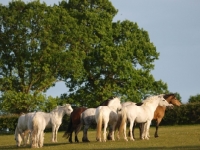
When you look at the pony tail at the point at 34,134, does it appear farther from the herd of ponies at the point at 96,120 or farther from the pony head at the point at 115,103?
the pony head at the point at 115,103

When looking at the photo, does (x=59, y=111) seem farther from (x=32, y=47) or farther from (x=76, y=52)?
(x=76, y=52)

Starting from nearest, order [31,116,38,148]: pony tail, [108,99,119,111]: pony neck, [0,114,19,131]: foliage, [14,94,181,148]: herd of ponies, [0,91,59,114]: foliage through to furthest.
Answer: [31,116,38,148]: pony tail
[14,94,181,148]: herd of ponies
[108,99,119,111]: pony neck
[0,114,19,131]: foliage
[0,91,59,114]: foliage

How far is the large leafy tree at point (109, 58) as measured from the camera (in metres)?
60.4

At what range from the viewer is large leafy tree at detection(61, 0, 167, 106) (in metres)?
60.4

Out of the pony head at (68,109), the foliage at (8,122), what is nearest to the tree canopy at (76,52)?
the foliage at (8,122)

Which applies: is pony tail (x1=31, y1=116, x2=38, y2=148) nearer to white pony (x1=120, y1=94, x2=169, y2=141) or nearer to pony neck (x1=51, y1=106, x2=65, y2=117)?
pony neck (x1=51, y1=106, x2=65, y2=117)

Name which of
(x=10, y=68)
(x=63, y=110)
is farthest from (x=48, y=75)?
(x=63, y=110)

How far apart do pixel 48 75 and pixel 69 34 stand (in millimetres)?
4641

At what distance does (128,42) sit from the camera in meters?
62.0

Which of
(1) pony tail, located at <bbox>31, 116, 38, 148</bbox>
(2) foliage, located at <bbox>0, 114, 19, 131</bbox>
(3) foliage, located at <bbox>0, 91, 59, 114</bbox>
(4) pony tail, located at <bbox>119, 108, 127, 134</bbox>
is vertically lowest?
(1) pony tail, located at <bbox>31, 116, 38, 148</bbox>

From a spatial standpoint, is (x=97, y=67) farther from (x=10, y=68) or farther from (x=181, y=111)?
(x=181, y=111)

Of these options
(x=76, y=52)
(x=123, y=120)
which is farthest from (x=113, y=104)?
(x=76, y=52)

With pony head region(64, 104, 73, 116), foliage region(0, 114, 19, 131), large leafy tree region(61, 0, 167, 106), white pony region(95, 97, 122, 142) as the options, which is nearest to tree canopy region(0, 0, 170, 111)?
large leafy tree region(61, 0, 167, 106)

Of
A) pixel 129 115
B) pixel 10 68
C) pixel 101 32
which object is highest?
pixel 101 32
